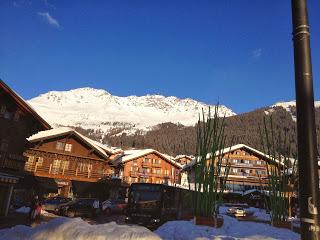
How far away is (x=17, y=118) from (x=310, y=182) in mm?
27375

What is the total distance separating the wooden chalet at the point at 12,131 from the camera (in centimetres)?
2409

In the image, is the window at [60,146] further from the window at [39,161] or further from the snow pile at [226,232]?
the snow pile at [226,232]

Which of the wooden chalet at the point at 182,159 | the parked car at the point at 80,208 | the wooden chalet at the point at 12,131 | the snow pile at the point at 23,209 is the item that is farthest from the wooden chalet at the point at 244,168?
the wooden chalet at the point at 12,131

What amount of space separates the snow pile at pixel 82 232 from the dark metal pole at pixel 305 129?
2.54 m

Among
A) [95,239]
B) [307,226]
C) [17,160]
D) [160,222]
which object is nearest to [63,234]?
[95,239]

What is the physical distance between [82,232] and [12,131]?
79.6 feet

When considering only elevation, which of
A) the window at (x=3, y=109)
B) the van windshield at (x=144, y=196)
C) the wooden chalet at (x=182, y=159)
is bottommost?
the van windshield at (x=144, y=196)

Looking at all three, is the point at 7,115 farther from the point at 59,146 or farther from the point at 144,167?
the point at 144,167

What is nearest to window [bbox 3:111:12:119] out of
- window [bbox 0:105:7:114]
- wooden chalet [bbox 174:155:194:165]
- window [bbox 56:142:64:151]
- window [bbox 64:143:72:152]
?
window [bbox 0:105:7:114]

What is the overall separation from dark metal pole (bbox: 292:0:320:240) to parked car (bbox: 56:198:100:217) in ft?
86.3

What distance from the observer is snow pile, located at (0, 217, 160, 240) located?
15.7 ft

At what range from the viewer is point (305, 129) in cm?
288

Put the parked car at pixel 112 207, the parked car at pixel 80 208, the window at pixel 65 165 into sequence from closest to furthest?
the parked car at pixel 80 208, the parked car at pixel 112 207, the window at pixel 65 165

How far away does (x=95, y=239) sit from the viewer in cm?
482
